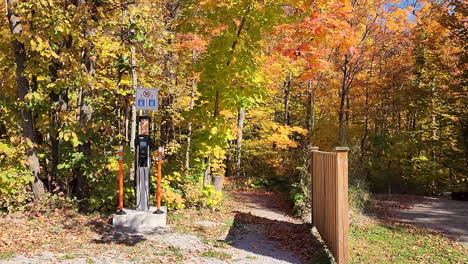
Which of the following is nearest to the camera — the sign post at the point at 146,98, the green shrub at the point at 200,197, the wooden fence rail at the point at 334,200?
the wooden fence rail at the point at 334,200

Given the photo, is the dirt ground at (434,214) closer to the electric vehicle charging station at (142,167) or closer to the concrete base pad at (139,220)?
the concrete base pad at (139,220)

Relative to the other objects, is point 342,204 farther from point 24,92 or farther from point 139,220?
point 24,92

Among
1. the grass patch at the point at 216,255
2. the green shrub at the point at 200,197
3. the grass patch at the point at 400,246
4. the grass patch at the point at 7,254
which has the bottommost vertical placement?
the grass patch at the point at 400,246

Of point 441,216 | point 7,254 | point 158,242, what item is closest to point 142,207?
point 158,242

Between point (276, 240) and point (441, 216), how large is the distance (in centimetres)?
545

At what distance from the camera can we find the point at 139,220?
23.8 feet

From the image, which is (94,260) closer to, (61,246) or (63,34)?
(61,246)

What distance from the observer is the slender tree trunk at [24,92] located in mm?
7758

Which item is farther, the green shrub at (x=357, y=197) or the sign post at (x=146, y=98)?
the green shrub at (x=357, y=197)

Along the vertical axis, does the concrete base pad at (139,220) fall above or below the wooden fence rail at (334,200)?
below

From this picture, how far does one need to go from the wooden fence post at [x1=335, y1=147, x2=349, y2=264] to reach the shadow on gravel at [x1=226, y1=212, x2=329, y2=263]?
43 cm

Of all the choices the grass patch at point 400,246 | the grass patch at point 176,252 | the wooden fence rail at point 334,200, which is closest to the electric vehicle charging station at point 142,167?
the grass patch at point 176,252

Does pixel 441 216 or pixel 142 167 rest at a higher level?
pixel 142 167

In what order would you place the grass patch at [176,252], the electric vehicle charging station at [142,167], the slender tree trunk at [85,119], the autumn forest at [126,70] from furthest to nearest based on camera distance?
the slender tree trunk at [85,119] < the autumn forest at [126,70] < the electric vehicle charging station at [142,167] < the grass patch at [176,252]
